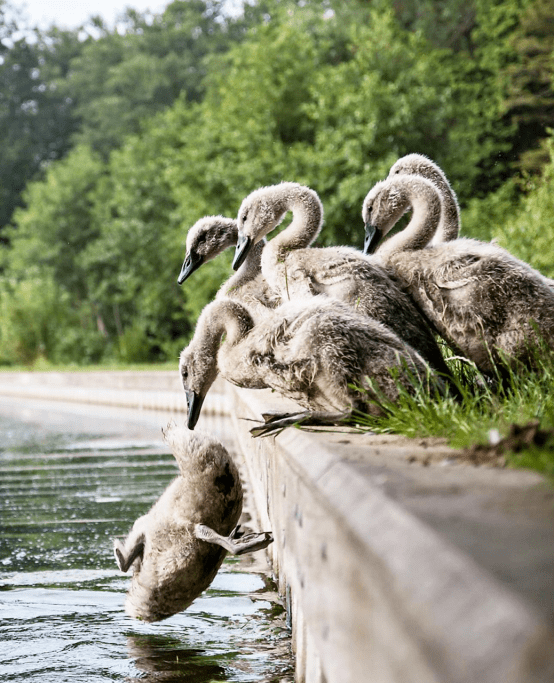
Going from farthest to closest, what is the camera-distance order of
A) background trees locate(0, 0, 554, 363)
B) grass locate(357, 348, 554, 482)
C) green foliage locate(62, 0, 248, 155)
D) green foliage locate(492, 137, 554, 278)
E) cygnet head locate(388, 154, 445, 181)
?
green foliage locate(62, 0, 248, 155)
background trees locate(0, 0, 554, 363)
green foliage locate(492, 137, 554, 278)
cygnet head locate(388, 154, 445, 181)
grass locate(357, 348, 554, 482)

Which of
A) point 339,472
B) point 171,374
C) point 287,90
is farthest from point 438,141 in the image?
point 339,472

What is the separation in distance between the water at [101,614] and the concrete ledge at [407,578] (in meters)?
1.04

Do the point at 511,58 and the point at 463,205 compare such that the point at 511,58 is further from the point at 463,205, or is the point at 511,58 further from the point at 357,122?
the point at 357,122

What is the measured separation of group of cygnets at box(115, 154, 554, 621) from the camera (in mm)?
4016

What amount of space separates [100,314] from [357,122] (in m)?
27.8

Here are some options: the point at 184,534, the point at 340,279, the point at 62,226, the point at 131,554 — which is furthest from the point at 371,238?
the point at 62,226

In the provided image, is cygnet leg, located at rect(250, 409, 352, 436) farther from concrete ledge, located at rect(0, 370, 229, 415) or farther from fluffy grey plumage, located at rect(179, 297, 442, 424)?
concrete ledge, located at rect(0, 370, 229, 415)

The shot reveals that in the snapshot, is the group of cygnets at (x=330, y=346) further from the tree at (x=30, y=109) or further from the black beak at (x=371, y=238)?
the tree at (x=30, y=109)

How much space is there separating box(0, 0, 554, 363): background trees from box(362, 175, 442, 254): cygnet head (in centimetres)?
1107

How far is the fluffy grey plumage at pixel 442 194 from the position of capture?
19.4ft

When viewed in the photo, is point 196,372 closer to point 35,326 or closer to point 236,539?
point 236,539

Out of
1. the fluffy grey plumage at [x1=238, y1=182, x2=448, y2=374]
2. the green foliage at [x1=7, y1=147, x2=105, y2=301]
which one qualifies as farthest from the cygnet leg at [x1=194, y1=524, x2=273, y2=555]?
the green foliage at [x1=7, y1=147, x2=105, y2=301]

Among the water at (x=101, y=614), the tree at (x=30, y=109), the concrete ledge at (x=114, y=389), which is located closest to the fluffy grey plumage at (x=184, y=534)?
the water at (x=101, y=614)

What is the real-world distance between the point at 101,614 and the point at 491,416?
2.18 meters
